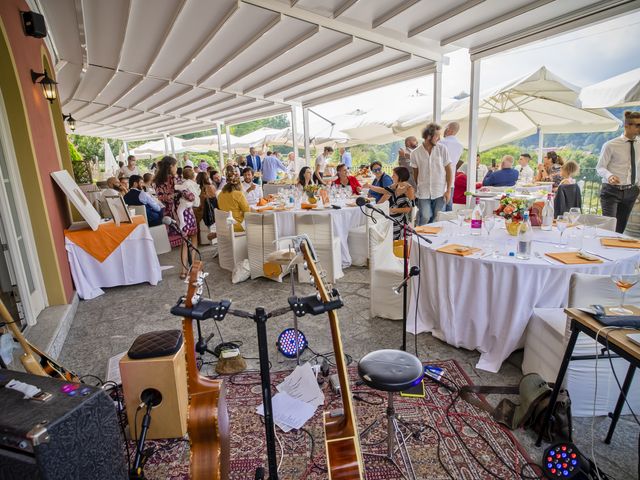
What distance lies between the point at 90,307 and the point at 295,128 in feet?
29.9

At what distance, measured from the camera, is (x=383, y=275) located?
3416mm

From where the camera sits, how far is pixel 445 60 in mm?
6555

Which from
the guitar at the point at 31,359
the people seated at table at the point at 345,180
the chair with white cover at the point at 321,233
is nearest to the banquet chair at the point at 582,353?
the chair with white cover at the point at 321,233

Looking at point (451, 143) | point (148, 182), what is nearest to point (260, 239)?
point (451, 143)

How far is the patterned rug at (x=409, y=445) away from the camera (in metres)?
1.86

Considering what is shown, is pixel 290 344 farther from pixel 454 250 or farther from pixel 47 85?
pixel 47 85

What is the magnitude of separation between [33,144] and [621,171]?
6.53 meters

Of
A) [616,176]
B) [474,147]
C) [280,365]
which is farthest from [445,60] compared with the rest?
[280,365]

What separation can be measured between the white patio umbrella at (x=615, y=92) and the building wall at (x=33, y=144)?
7511 millimetres

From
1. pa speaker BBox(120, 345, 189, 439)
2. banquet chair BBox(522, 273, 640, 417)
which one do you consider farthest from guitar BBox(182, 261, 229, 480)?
banquet chair BBox(522, 273, 640, 417)

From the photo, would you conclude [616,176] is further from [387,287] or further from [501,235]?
[387,287]

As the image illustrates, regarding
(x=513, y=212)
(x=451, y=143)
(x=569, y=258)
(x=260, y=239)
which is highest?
(x=451, y=143)

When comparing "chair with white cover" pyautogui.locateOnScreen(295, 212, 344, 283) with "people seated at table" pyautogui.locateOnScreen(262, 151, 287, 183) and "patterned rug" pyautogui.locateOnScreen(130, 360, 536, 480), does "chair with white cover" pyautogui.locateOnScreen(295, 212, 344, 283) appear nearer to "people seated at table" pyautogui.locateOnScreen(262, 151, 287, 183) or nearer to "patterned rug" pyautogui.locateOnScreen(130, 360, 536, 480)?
"patterned rug" pyautogui.locateOnScreen(130, 360, 536, 480)

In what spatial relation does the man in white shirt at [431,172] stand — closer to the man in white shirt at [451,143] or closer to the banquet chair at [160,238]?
the man in white shirt at [451,143]
